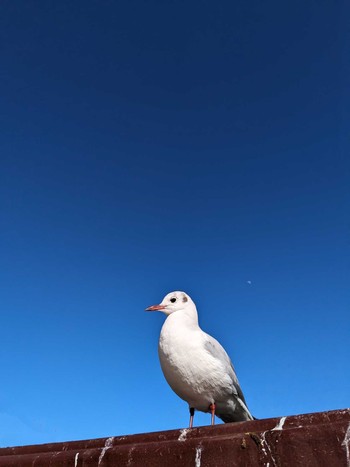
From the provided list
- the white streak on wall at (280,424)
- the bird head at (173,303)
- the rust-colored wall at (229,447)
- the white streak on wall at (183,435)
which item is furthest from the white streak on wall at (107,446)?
the bird head at (173,303)

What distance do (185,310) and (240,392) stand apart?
1241mm

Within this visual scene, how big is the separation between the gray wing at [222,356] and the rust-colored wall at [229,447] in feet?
7.09

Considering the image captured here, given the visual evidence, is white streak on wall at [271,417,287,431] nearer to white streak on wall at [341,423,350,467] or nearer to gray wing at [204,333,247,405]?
white streak on wall at [341,423,350,467]

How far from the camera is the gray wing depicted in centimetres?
571

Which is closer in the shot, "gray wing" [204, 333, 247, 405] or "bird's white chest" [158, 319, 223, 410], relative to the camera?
"bird's white chest" [158, 319, 223, 410]

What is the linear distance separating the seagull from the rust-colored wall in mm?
1828

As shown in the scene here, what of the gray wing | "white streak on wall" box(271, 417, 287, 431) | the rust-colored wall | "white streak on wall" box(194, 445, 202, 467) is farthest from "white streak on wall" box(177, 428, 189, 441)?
the gray wing

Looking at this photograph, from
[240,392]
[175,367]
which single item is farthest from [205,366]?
[240,392]

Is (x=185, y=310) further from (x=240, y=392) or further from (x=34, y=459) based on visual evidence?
(x=34, y=459)

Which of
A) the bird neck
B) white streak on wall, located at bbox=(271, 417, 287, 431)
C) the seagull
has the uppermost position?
the bird neck

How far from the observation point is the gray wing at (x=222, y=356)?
18.7ft

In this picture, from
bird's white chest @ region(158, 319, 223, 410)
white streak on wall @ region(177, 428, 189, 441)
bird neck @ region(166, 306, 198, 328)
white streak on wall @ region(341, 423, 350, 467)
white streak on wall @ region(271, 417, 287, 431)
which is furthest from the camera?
bird neck @ region(166, 306, 198, 328)

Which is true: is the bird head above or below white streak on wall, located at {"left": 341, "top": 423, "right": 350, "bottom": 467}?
above

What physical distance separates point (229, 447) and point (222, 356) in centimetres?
288
